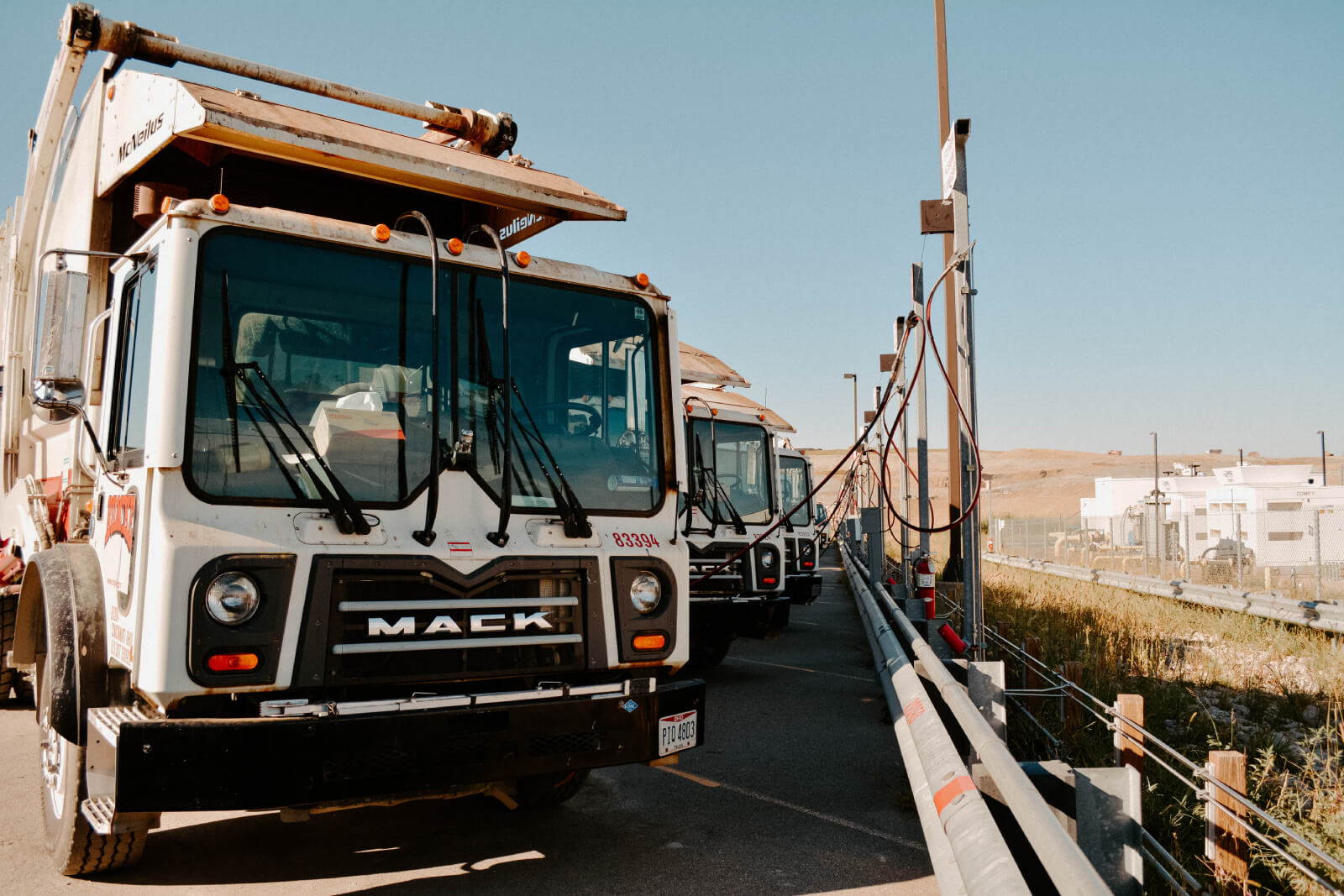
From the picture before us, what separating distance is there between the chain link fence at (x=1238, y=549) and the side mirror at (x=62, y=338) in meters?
15.8

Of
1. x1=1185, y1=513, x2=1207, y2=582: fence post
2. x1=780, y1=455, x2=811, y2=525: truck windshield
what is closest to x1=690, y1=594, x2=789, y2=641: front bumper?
x1=780, y1=455, x2=811, y2=525: truck windshield

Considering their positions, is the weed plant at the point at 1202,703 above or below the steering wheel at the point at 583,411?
below

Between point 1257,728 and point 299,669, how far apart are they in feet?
21.0

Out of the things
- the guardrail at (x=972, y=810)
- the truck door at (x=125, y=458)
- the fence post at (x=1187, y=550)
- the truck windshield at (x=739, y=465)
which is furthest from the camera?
the fence post at (x=1187, y=550)

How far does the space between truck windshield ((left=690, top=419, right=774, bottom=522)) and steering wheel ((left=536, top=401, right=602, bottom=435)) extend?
652 cm

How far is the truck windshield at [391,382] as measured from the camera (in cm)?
431

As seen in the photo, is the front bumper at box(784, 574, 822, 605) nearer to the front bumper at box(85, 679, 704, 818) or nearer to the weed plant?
the weed plant

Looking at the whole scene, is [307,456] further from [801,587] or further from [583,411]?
[801,587]

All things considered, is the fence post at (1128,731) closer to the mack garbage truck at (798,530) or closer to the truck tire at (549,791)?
the truck tire at (549,791)

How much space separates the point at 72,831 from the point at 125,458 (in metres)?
1.75

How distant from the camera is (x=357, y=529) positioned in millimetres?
4332

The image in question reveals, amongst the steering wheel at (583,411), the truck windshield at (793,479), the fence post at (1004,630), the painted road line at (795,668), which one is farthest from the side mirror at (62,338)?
the truck windshield at (793,479)

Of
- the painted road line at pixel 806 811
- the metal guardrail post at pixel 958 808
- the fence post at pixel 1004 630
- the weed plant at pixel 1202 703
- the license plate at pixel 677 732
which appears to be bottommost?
the painted road line at pixel 806 811

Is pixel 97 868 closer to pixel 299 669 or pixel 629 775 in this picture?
pixel 299 669
